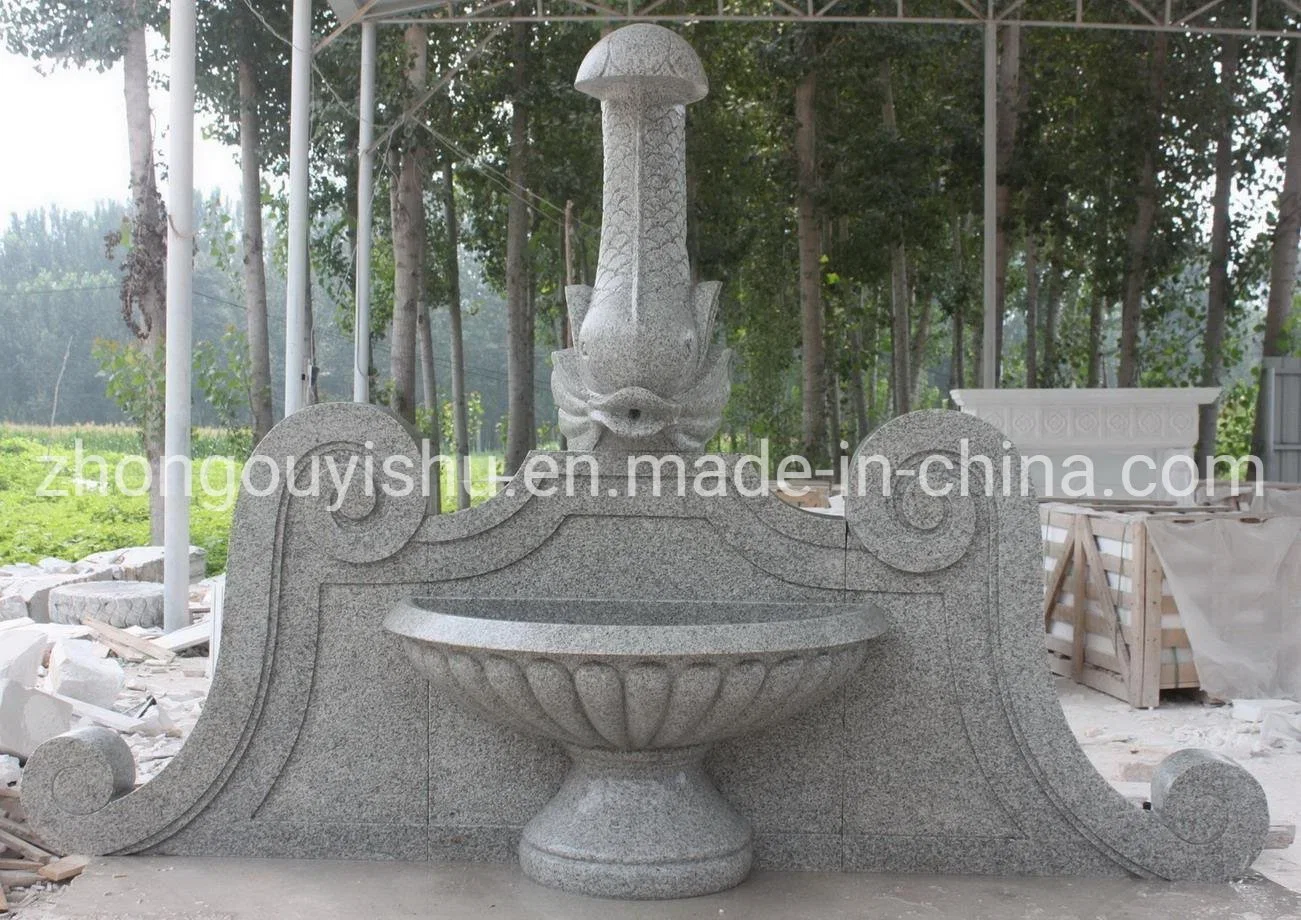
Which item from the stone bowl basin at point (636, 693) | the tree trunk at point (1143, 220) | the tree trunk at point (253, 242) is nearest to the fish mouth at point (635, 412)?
the stone bowl basin at point (636, 693)

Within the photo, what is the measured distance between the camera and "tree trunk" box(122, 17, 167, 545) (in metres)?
13.4

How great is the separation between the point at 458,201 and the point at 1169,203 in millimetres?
12719

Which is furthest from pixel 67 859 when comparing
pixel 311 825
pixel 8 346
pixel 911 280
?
pixel 8 346

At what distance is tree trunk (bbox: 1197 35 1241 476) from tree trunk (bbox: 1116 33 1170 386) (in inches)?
31.8

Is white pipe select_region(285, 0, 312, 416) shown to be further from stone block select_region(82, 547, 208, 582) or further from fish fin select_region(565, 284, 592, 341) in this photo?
fish fin select_region(565, 284, 592, 341)

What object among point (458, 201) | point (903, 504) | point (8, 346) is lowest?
point (903, 504)

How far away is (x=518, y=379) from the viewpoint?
650 inches

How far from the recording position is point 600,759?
403 centimetres

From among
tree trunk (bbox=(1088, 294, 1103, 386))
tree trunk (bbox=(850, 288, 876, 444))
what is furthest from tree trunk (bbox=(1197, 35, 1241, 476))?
tree trunk (bbox=(850, 288, 876, 444))

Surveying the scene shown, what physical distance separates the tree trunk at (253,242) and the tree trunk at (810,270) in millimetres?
6608

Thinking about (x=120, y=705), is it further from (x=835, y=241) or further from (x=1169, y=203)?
(x=1169, y=203)

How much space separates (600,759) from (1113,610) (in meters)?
4.22

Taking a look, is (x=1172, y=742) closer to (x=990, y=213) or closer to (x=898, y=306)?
(x=990, y=213)

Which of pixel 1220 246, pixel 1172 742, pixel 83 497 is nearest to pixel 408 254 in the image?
pixel 83 497
